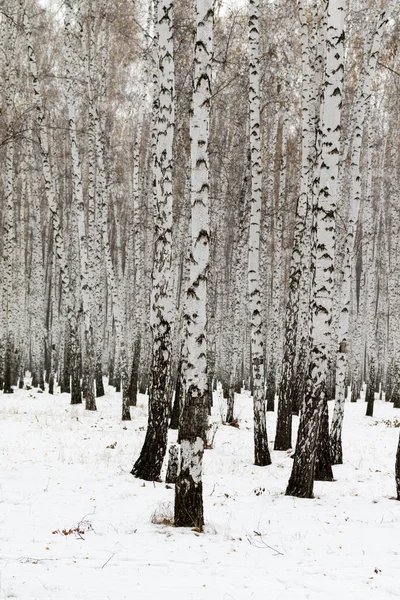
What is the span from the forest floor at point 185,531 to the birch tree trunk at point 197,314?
37cm

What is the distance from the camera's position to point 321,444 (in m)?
8.33

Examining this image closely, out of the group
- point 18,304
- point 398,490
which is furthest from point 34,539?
point 18,304

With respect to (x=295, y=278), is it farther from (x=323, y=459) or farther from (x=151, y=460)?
(x=151, y=460)

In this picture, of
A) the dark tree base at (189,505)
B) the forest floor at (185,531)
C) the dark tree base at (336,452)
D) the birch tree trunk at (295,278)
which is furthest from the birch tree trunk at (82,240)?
the dark tree base at (189,505)

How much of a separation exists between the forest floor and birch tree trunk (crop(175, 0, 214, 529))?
37 cm

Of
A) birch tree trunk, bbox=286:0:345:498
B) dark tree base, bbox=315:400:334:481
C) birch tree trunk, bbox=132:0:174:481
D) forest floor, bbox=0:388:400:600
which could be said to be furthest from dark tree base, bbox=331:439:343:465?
birch tree trunk, bbox=132:0:174:481

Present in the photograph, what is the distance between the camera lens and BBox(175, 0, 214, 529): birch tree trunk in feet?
18.2

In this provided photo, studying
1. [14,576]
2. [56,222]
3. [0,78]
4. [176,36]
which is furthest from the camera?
[0,78]

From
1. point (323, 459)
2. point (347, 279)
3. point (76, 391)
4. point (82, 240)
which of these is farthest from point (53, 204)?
point (323, 459)

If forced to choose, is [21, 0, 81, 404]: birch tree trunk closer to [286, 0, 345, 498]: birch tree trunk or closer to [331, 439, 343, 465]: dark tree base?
[331, 439, 343, 465]: dark tree base

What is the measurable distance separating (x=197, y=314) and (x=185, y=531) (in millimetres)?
2222

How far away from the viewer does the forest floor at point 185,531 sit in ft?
13.3

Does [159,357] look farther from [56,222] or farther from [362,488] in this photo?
[56,222]

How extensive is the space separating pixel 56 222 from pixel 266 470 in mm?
8813
